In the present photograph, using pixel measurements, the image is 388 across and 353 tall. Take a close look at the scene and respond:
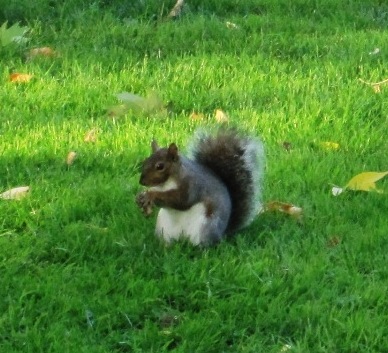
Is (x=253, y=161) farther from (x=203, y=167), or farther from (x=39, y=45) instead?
(x=39, y=45)

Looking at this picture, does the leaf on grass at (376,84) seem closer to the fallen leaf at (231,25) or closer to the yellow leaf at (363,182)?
the fallen leaf at (231,25)

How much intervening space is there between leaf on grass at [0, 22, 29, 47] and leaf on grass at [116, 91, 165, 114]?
117 cm

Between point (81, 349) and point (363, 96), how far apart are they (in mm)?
2955

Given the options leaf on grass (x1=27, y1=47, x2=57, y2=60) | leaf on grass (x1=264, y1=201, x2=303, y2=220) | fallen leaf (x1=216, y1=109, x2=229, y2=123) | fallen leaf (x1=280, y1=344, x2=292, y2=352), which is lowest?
leaf on grass (x1=27, y1=47, x2=57, y2=60)

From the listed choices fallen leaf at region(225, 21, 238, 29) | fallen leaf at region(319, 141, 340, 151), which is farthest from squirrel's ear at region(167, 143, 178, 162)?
fallen leaf at region(225, 21, 238, 29)

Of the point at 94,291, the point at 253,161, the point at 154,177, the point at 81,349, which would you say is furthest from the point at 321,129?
the point at 81,349

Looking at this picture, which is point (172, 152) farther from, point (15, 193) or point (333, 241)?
point (15, 193)

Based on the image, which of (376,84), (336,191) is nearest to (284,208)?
(336,191)

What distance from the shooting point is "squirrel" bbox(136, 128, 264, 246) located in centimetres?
403

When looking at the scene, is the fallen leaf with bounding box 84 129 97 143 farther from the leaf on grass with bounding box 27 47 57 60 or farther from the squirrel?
the leaf on grass with bounding box 27 47 57 60

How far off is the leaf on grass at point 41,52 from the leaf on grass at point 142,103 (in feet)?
3.04

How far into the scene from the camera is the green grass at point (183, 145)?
12.1ft

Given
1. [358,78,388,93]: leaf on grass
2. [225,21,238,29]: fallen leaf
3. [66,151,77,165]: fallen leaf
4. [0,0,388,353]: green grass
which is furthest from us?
[225,21,238,29]: fallen leaf

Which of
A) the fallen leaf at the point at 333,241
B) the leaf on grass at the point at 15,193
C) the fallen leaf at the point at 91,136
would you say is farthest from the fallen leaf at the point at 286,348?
the fallen leaf at the point at 91,136
